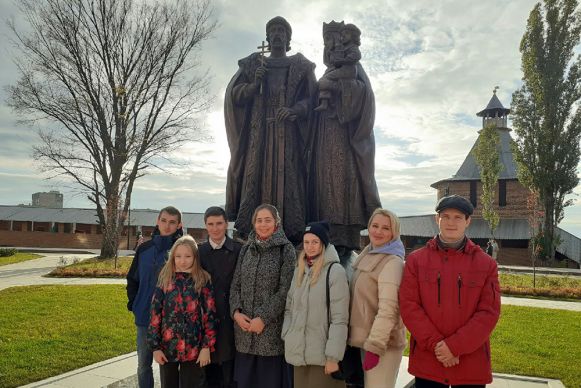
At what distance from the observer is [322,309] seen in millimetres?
2912

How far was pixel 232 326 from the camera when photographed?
3.30m

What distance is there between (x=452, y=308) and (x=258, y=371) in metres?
1.46

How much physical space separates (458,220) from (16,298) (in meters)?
11.5

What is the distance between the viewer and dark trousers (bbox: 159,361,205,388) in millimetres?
3209

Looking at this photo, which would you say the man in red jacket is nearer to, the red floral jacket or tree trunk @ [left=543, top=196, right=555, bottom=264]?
the red floral jacket

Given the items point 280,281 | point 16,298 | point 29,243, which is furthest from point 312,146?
point 29,243

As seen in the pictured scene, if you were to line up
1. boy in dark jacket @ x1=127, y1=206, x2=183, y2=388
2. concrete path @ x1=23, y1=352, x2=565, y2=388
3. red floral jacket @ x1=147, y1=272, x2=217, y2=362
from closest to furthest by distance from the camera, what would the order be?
red floral jacket @ x1=147, y1=272, x2=217, y2=362
boy in dark jacket @ x1=127, y1=206, x2=183, y2=388
concrete path @ x1=23, y1=352, x2=565, y2=388

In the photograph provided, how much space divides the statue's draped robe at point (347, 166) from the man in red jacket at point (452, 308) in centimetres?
126

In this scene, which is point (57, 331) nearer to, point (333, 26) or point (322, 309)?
point (322, 309)

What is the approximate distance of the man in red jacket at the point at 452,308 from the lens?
2609 millimetres

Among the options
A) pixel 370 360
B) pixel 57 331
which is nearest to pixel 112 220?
pixel 57 331

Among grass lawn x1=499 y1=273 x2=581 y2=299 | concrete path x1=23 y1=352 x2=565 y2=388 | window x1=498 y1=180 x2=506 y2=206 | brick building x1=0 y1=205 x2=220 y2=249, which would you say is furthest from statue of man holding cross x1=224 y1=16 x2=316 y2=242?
window x1=498 y1=180 x2=506 y2=206

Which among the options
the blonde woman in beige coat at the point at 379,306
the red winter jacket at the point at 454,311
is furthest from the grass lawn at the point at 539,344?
the blonde woman in beige coat at the point at 379,306

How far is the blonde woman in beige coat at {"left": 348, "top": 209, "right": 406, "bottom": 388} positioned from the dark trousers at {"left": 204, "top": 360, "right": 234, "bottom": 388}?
1.06 meters
